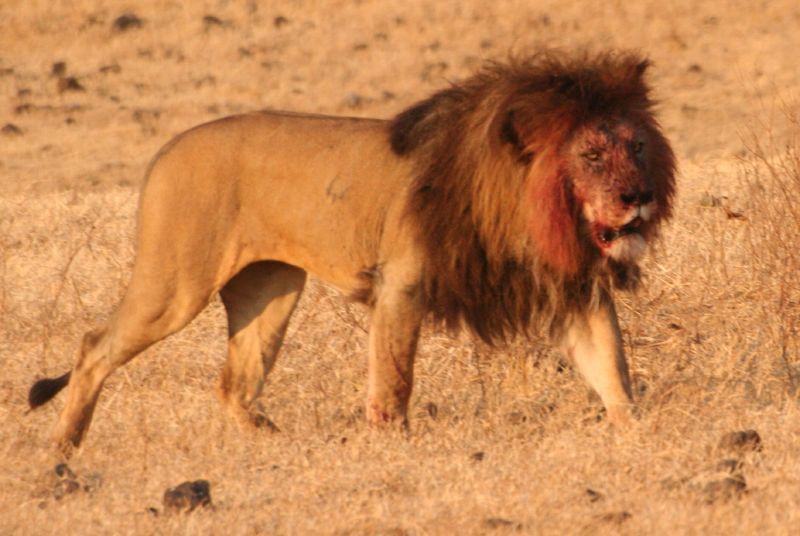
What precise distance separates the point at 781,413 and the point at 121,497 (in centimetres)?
210

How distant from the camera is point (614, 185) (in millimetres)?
4902

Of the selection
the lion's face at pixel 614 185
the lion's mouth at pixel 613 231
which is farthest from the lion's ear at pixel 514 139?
the lion's mouth at pixel 613 231

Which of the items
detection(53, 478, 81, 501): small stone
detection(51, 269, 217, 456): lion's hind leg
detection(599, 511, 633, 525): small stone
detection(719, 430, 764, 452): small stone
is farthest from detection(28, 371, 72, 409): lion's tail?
detection(599, 511, 633, 525): small stone

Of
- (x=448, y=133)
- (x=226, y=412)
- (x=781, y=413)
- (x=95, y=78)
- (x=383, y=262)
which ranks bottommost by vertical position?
(x=95, y=78)

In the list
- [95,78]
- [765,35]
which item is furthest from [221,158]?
[765,35]

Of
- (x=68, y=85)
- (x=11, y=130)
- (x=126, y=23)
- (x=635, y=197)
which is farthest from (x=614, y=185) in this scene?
(x=126, y=23)

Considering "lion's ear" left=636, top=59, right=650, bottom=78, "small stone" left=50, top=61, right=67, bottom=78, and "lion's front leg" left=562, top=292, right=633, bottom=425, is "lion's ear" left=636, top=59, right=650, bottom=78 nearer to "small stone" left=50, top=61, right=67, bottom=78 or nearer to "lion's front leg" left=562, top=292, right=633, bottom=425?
"lion's front leg" left=562, top=292, right=633, bottom=425

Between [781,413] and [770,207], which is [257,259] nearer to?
[781,413]

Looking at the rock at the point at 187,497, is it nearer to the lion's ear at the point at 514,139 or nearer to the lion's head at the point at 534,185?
the lion's head at the point at 534,185

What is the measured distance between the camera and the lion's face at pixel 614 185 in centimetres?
Answer: 489

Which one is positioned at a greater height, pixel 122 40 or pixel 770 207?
pixel 770 207

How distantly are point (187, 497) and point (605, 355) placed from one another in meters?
1.60

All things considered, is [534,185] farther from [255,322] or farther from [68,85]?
[68,85]

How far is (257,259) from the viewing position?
577cm
